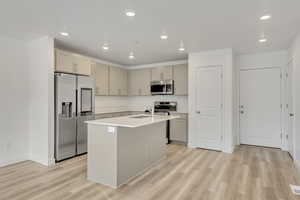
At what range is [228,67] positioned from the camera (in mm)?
4258

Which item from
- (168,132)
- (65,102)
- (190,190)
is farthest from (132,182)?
(168,132)

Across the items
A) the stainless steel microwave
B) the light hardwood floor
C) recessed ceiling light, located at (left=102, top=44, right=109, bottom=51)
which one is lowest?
the light hardwood floor

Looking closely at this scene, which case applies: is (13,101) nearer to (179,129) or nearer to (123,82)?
(123,82)

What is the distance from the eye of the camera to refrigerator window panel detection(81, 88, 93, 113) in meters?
4.03

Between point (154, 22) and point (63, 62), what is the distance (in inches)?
86.9

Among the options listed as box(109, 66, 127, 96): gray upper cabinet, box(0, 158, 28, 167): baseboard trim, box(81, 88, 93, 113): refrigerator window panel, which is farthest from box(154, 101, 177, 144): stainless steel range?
box(0, 158, 28, 167): baseboard trim

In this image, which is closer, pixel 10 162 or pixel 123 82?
pixel 10 162

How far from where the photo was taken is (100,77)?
5.17 m

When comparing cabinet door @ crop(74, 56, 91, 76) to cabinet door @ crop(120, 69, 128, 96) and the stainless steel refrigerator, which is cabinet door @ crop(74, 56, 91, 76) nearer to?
the stainless steel refrigerator

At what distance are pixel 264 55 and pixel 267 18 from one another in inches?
93.8

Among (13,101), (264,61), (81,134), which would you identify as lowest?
(81,134)

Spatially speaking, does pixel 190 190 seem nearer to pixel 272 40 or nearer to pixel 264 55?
pixel 272 40

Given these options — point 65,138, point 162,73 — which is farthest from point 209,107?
point 65,138

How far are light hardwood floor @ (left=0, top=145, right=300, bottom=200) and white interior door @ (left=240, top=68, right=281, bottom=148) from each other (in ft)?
2.85
